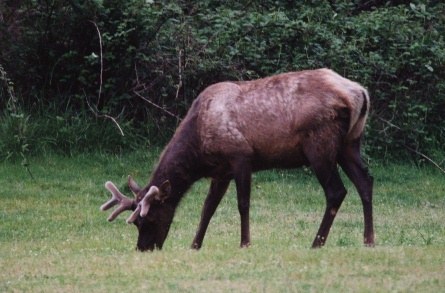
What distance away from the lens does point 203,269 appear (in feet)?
29.1

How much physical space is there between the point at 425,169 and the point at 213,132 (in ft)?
23.6

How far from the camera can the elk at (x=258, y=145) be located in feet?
35.3

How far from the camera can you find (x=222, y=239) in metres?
12.1

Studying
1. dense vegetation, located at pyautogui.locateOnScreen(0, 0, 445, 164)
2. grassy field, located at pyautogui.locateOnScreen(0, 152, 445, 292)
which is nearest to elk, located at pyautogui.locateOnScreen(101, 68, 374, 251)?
grassy field, located at pyautogui.locateOnScreen(0, 152, 445, 292)

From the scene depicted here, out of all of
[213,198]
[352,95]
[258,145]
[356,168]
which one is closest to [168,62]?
[213,198]

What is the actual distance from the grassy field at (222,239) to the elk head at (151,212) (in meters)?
0.25

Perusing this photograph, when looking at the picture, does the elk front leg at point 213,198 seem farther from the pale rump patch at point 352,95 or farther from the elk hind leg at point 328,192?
the pale rump patch at point 352,95

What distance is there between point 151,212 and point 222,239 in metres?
1.13

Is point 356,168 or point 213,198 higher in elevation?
point 356,168

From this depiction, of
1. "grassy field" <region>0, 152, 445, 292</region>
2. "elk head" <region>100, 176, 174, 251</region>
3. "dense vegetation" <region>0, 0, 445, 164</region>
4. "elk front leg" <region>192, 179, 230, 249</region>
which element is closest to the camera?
"grassy field" <region>0, 152, 445, 292</region>

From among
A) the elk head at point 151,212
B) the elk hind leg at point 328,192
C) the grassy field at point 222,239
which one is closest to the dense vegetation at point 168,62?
the grassy field at point 222,239

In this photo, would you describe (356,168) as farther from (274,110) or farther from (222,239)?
(222,239)

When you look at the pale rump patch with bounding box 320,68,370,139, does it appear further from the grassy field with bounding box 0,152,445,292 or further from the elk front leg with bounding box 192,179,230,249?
the elk front leg with bounding box 192,179,230,249

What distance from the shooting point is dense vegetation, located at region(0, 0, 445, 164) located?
1745cm
